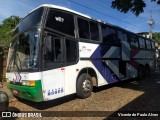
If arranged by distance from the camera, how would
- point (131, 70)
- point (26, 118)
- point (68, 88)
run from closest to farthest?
point (26, 118) → point (68, 88) → point (131, 70)

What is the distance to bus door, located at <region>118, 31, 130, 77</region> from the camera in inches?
475

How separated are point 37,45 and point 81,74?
2483 mm

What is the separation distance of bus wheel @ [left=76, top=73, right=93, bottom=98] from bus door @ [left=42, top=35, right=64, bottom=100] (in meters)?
1.00

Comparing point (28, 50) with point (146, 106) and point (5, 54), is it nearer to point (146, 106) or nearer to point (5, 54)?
point (146, 106)

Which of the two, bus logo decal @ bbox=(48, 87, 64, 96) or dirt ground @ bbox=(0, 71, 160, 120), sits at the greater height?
bus logo decal @ bbox=(48, 87, 64, 96)

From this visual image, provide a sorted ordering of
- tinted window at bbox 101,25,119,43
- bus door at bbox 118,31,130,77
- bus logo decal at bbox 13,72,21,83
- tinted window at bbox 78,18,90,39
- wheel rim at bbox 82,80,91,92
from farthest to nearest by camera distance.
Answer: bus door at bbox 118,31,130,77 < tinted window at bbox 101,25,119,43 < tinted window at bbox 78,18,90,39 < wheel rim at bbox 82,80,91,92 < bus logo decal at bbox 13,72,21,83

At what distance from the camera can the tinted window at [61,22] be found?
775 cm

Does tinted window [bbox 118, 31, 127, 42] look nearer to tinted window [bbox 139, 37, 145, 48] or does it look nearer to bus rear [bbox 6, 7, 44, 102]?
tinted window [bbox 139, 37, 145, 48]

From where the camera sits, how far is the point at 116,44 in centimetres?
1162

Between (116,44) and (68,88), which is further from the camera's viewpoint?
(116,44)

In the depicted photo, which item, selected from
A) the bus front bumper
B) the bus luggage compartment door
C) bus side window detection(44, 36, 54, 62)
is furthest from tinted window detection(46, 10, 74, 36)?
the bus luggage compartment door

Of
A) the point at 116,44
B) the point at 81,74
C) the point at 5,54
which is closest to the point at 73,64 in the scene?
the point at 81,74

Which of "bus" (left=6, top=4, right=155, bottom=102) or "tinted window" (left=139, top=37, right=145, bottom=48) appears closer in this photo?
"bus" (left=6, top=4, right=155, bottom=102)

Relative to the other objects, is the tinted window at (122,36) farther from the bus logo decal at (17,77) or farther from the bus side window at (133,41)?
the bus logo decal at (17,77)
